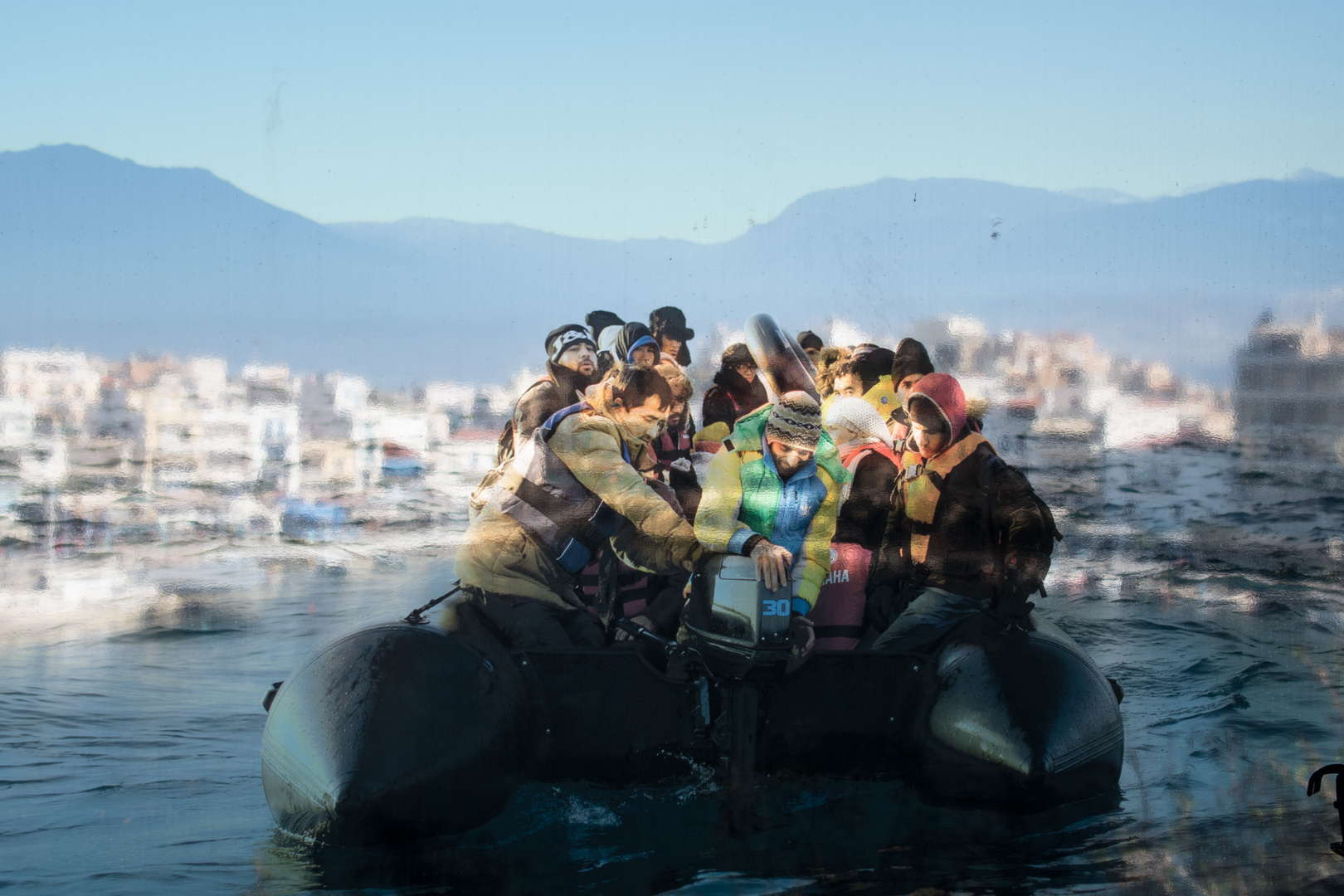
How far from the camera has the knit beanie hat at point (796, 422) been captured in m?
4.43

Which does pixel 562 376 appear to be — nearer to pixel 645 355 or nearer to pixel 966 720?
pixel 645 355

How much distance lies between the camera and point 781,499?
4.56 meters

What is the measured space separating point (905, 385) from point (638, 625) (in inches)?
92.2

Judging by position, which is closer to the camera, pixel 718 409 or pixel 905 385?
pixel 905 385

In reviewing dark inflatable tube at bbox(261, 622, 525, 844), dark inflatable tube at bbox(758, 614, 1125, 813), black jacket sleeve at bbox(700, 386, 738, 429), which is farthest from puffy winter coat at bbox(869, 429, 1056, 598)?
black jacket sleeve at bbox(700, 386, 738, 429)

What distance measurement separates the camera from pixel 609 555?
5141mm

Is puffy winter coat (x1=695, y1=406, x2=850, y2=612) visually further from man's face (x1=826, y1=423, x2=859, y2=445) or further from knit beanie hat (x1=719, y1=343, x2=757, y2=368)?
knit beanie hat (x1=719, y1=343, x2=757, y2=368)

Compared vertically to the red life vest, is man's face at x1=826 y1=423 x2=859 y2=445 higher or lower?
Answer: higher

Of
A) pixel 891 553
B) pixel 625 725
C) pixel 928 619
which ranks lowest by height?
pixel 625 725

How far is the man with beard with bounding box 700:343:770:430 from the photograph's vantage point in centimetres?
702

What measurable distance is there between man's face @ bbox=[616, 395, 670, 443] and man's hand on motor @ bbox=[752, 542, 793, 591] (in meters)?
0.73

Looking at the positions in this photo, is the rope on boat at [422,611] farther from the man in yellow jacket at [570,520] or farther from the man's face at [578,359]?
the man's face at [578,359]

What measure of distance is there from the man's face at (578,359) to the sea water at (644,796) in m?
1.41

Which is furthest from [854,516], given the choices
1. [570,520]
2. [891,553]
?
[570,520]
